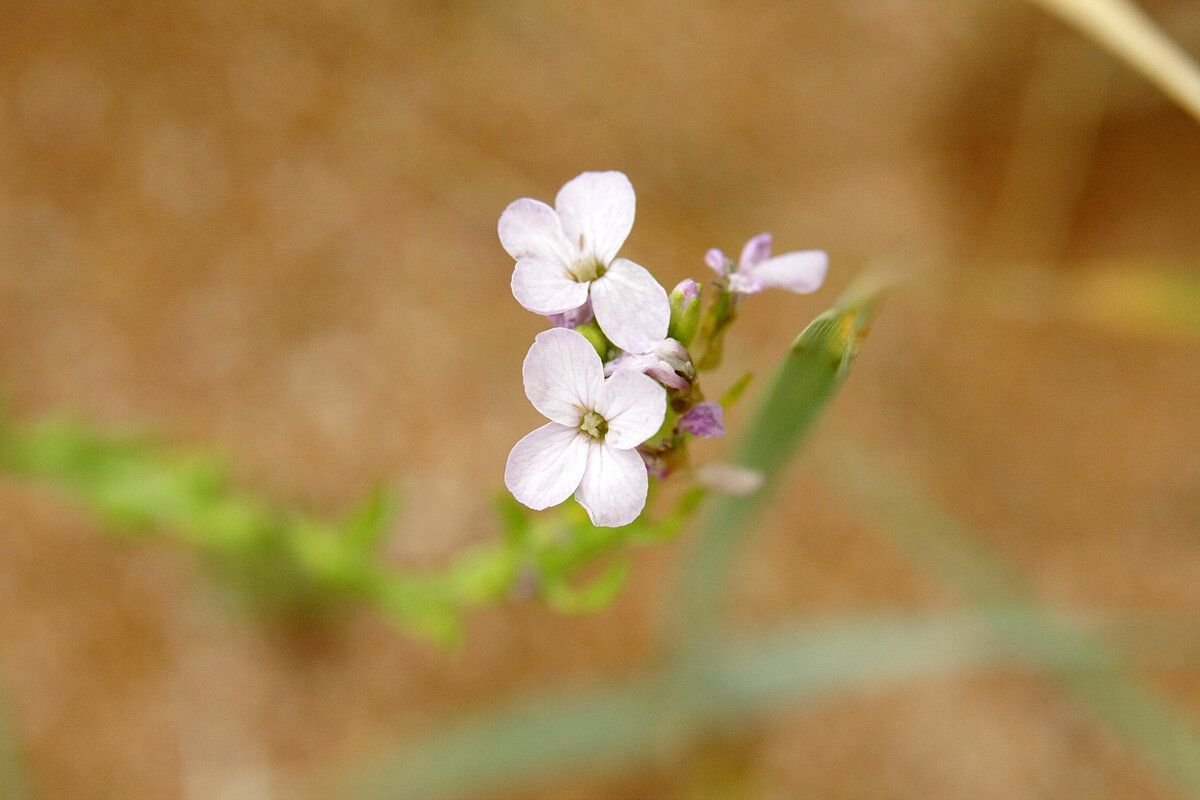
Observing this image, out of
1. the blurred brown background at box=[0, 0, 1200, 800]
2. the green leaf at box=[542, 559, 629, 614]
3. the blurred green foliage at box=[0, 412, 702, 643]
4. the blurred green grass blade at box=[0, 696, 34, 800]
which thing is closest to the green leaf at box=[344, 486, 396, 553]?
the blurred green foliage at box=[0, 412, 702, 643]

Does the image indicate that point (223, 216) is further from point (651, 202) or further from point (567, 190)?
point (567, 190)

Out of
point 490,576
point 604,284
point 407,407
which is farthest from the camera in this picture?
point 407,407

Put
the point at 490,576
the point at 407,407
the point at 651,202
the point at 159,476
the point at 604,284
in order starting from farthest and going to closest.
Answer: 1. the point at 651,202
2. the point at 407,407
3. the point at 159,476
4. the point at 490,576
5. the point at 604,284

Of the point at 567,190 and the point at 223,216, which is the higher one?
the point at 223,216

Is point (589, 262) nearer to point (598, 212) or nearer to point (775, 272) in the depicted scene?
point (598, 212)

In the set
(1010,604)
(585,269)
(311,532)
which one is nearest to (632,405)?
(585,269)

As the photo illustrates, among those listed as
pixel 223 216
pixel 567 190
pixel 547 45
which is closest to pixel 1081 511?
pixel 547 45

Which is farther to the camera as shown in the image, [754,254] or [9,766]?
[9,766]
